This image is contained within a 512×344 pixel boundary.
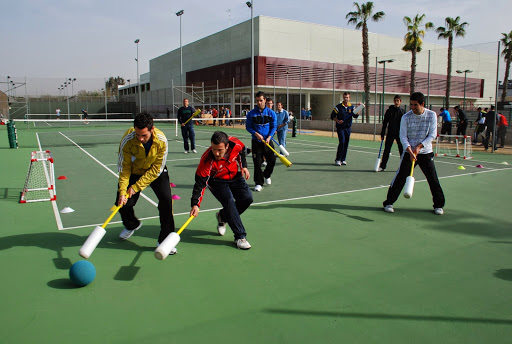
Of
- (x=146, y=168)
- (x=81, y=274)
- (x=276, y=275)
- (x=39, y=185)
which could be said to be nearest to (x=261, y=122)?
(x=146, y=168)

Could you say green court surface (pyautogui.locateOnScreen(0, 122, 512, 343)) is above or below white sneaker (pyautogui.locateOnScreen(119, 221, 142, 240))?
below

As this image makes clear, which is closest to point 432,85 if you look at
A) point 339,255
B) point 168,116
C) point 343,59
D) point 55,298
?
point 343,59

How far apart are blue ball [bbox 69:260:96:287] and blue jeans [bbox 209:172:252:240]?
1.73 metres

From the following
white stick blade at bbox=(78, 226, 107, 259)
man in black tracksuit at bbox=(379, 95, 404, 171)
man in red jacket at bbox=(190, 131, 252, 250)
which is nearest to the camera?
white stick blade at bbox=(78, 226, 107, 259)

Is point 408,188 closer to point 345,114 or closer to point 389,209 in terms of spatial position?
point 389,209

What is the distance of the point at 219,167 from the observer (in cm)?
513

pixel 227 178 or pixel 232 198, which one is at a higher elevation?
pixel 227 178

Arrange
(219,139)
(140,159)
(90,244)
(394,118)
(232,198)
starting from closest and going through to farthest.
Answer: (90,244)
(219,139)
(140,159)
(232,198)
(394,118)

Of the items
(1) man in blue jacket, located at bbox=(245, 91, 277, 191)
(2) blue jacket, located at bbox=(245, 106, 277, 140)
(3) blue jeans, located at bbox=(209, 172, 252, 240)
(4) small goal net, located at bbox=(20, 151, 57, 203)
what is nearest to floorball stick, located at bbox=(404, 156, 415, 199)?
(3) blue jeans, located at bbox=(209, 172, 252, 240)

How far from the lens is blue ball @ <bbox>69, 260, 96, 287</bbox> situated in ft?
13.0

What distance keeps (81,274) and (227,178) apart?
206 centimetres

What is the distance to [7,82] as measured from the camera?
120 feet

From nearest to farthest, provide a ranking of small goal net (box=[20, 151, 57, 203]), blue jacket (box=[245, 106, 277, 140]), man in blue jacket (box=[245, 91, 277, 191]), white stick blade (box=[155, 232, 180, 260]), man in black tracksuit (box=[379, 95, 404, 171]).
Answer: white stick blade (box=[155, 232, 180, 260]) → small goal net (box=[20, 151, 57, 203]) → man in blue jacket (box=[245, 91, 277, 191]) → blue jacket (box=[245, 106, 277, 140]) → man in black tracksuit (box=[379, 95, 404, 171])

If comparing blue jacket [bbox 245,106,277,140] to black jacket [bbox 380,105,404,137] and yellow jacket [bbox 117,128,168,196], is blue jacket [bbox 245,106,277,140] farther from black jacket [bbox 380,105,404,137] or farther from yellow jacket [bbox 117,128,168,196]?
yellow jacket [bbox 117,128,168,196]
